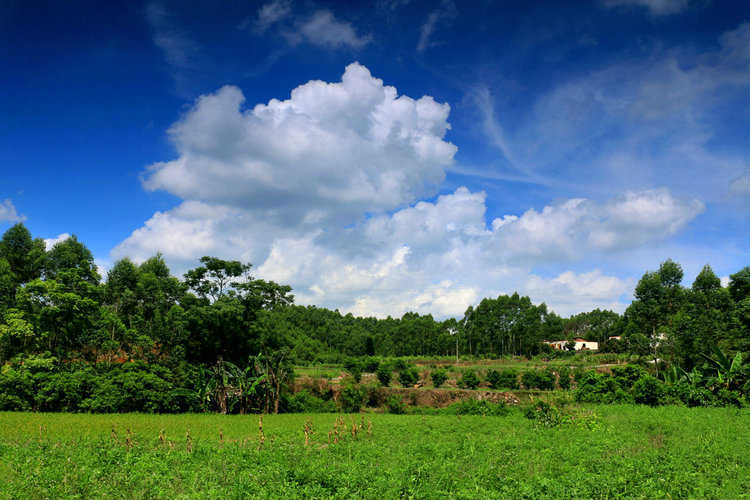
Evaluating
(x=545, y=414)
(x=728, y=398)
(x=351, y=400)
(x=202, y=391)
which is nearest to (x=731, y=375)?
(x=728, y=398)

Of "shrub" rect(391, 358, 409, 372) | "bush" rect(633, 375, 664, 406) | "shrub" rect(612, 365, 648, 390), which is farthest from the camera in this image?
"shrub" rect(391, 358, 409, 372)

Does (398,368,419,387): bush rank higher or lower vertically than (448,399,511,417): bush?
higher

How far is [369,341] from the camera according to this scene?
6138 cm

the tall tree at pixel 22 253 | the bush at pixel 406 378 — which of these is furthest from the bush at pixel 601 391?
the tall tree at pixel 22 253

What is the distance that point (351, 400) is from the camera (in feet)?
78.9

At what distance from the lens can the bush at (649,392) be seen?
1900 cm

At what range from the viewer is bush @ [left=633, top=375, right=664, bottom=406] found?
19.0 m

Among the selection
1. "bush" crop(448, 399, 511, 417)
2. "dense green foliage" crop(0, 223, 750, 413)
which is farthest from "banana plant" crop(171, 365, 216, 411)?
"bush" crop(448, 399, 511, 417)

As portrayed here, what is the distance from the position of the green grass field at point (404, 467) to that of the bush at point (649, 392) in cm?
678

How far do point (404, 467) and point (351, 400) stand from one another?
17.3 meters

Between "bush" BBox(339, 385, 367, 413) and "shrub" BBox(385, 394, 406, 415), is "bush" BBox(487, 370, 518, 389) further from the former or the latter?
"bush" BBox(339, 385, 367, 413)

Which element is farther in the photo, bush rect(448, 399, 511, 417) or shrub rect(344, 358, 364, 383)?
shrub rect(344, 358, 364, 383)

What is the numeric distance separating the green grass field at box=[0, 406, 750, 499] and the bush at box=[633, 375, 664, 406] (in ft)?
22.2

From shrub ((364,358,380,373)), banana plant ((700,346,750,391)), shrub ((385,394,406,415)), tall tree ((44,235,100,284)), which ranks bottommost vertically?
shrub ((385,394,406,415))
